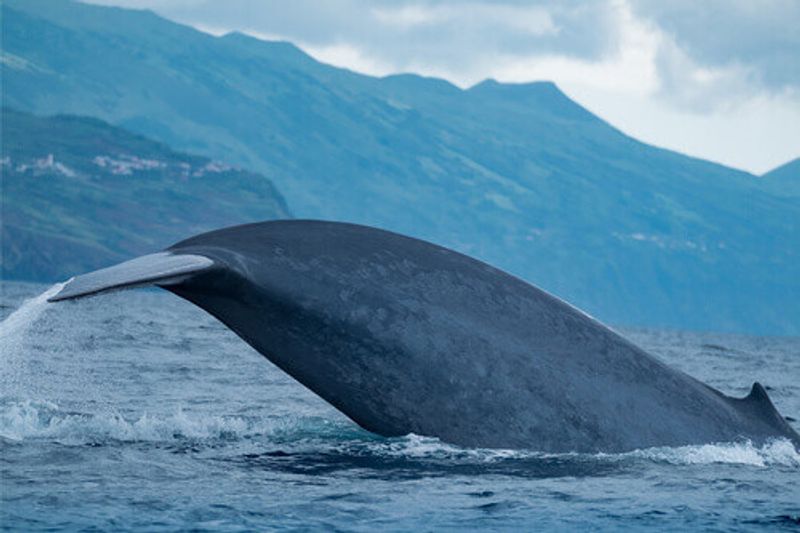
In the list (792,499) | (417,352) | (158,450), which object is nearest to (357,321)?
(417,352)

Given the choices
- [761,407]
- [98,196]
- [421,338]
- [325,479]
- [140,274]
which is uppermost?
[98,196]

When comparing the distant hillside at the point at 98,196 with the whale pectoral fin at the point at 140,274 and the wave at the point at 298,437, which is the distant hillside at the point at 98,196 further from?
the whale pectoral fin at the point at 140,274

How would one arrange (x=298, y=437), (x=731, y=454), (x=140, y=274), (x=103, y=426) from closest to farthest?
1. (x=140, y=274)
2. (x=731, y=454)
3. (x=103, y=426)
4. (x=298, y=437)

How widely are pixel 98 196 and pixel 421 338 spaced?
172 m

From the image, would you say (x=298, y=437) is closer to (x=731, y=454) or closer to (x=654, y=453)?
(x=654, y=453)

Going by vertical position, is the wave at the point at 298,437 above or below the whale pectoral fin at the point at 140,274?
below

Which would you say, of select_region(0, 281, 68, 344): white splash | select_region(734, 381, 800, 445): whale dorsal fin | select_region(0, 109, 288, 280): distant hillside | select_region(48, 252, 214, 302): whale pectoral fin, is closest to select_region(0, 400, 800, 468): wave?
select_region(734, 381, 800, 445): whale dorsal fin

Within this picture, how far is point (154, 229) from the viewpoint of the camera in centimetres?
16788

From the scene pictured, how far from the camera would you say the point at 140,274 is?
6340 millimetres

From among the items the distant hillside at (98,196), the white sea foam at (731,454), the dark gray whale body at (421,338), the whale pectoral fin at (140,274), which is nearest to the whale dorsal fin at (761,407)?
the white sea foam at (731,454)

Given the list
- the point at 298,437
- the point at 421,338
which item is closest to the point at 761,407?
the point at 421,338

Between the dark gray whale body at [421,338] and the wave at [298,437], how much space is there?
0.14m

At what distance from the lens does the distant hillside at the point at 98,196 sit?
145 metres

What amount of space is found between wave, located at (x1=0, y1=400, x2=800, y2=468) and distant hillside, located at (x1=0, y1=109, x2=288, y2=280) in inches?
5186
